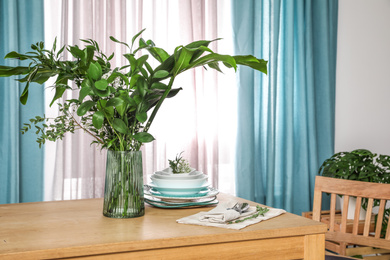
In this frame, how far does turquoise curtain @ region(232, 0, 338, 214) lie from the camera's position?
3029mm

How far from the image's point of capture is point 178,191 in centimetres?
154

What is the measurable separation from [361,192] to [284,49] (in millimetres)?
1525

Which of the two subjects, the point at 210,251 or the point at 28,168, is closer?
the point at 210,251

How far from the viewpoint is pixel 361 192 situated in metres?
1.88

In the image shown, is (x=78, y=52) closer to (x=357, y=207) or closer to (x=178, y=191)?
(x=178, y=191)

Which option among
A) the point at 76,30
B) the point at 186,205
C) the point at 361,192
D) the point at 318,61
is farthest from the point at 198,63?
the point at 318,61

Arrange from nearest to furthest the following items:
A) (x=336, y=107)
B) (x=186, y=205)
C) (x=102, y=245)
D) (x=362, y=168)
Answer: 1. (x=102, y=245)
2. (x=186, y=205)
3. (x=362, y=168)
4. (x=336, y=107)

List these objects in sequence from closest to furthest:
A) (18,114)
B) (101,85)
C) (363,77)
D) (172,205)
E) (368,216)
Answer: (101,85) < (172,205) < (368,216) < (18,114) < (363,77)

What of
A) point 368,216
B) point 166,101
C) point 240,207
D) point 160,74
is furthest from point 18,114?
point 368,216

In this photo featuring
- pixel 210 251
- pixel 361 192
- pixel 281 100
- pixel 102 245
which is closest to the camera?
pixel 102 245

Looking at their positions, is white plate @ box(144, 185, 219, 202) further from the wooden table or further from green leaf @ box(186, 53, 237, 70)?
green leaf @ box(186, 53, 237, 70)

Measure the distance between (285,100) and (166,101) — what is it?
853 mm

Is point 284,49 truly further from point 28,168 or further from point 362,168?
point 28,168

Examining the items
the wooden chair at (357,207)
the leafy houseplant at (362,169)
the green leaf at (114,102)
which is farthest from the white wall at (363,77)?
the green leaf at (114,102)
